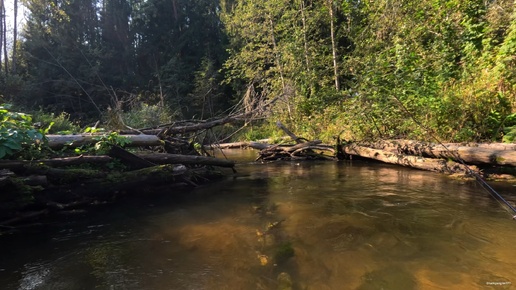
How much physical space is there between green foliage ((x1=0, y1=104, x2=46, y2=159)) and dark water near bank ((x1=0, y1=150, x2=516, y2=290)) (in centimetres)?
117

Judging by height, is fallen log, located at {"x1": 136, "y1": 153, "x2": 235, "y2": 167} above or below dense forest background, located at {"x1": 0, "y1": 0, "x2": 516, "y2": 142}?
below

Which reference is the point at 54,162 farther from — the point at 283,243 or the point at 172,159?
the point at 283,243

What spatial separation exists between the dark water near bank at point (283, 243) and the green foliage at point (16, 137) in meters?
1.17

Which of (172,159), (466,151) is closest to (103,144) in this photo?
(172,159)

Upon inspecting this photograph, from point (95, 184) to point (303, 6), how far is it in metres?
15.1

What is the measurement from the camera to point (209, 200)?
19.5 feet

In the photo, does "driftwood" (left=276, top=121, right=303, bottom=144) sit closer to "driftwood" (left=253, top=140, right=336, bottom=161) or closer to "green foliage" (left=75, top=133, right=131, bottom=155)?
"driftwood" (left=253, top=140, right=336, bottom=161)

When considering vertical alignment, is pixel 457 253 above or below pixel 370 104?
below

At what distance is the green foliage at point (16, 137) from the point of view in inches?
161

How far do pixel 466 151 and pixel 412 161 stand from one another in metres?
1.52

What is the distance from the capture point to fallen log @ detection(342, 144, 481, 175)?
684 cm

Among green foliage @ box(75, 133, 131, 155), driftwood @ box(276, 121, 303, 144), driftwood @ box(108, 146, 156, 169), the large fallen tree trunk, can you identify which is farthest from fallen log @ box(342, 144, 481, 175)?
green foliage @ box(75, 133, 131, 155)

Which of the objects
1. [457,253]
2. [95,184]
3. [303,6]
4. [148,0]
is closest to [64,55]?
[148,0]

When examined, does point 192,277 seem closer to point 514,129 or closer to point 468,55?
point 514,129
